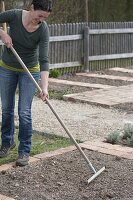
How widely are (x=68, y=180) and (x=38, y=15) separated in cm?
147

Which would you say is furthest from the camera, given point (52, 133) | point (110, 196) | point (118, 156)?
point (52, 133)

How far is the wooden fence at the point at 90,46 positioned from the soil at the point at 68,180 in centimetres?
688

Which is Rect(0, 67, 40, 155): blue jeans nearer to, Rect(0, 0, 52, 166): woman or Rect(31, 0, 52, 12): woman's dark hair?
Rect(0, 0, 52, 166): woman

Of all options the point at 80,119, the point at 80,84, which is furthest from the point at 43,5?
the point at 80,84

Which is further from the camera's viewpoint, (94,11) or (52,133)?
(94,11)

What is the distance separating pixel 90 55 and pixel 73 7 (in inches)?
196

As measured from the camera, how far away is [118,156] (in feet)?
17.4

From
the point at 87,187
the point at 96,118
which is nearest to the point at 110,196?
the point at 87,187

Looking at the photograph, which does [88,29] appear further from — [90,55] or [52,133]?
[52,133]

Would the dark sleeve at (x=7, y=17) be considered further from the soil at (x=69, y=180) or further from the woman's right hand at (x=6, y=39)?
the soil at (x=69, y=180)

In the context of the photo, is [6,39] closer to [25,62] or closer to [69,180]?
[25,62]

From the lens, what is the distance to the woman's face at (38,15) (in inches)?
179

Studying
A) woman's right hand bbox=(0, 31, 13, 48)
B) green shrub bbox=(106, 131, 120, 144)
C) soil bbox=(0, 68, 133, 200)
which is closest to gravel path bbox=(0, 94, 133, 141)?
green shrub bbox=(106, 131, 120, 144)

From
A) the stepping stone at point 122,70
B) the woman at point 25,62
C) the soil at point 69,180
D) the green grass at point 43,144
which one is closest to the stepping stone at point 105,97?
the green grass at point 43,144
